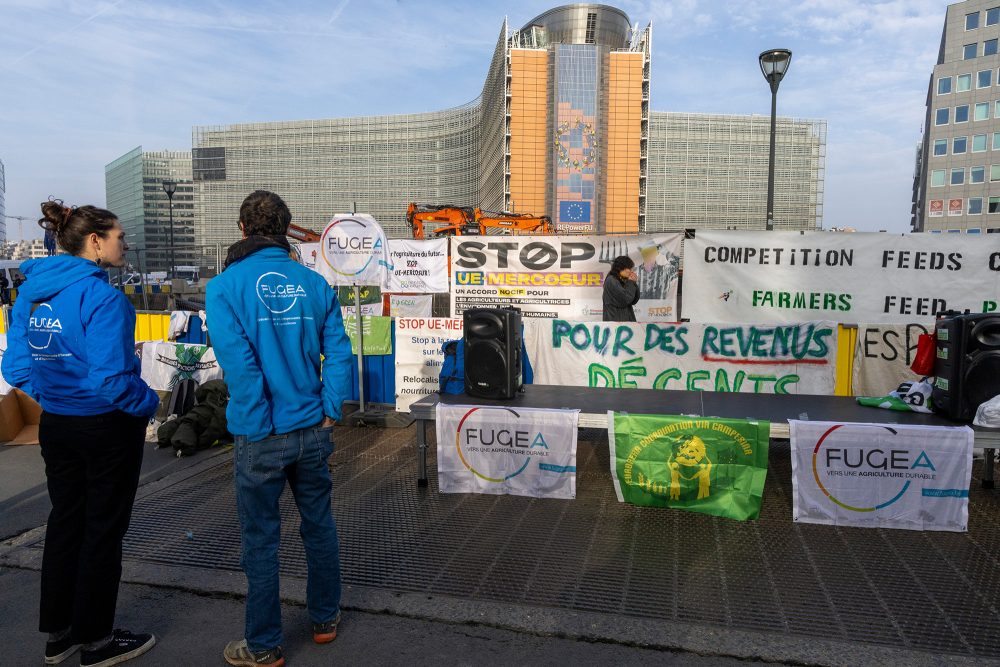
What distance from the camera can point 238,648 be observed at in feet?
9.83

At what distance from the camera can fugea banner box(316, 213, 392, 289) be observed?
7.93 metres

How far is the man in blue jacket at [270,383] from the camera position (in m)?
2.77

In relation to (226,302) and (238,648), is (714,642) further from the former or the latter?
(226,302)

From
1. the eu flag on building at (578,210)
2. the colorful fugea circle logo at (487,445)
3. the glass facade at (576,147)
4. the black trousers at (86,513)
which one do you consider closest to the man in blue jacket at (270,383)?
the black trousers at (86,513)

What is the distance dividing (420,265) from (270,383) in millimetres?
9489

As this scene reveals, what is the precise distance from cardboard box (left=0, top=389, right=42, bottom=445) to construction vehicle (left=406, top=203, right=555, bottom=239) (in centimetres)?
1228

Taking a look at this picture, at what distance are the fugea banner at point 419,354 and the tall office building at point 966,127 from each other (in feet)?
249

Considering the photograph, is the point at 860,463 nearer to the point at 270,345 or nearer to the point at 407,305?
→ the point at 270,345

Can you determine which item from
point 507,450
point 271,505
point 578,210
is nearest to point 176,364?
point 507,450

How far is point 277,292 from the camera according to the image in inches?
111

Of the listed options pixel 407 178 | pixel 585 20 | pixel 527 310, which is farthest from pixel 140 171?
pixel 527 310

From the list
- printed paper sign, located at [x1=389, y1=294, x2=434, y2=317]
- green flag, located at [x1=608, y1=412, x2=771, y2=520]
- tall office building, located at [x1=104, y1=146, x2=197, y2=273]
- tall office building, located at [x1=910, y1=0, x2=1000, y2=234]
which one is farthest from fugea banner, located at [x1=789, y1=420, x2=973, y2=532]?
tall office building, located at [x1=104, y1=146, x2=197, y2=273]

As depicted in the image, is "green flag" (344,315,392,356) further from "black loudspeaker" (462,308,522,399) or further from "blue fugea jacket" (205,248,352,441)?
"blue fugea jacket" (205,248,352,441)

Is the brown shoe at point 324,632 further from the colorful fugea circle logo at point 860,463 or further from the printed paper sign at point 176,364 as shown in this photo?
the printed paper sign at point 176,364
